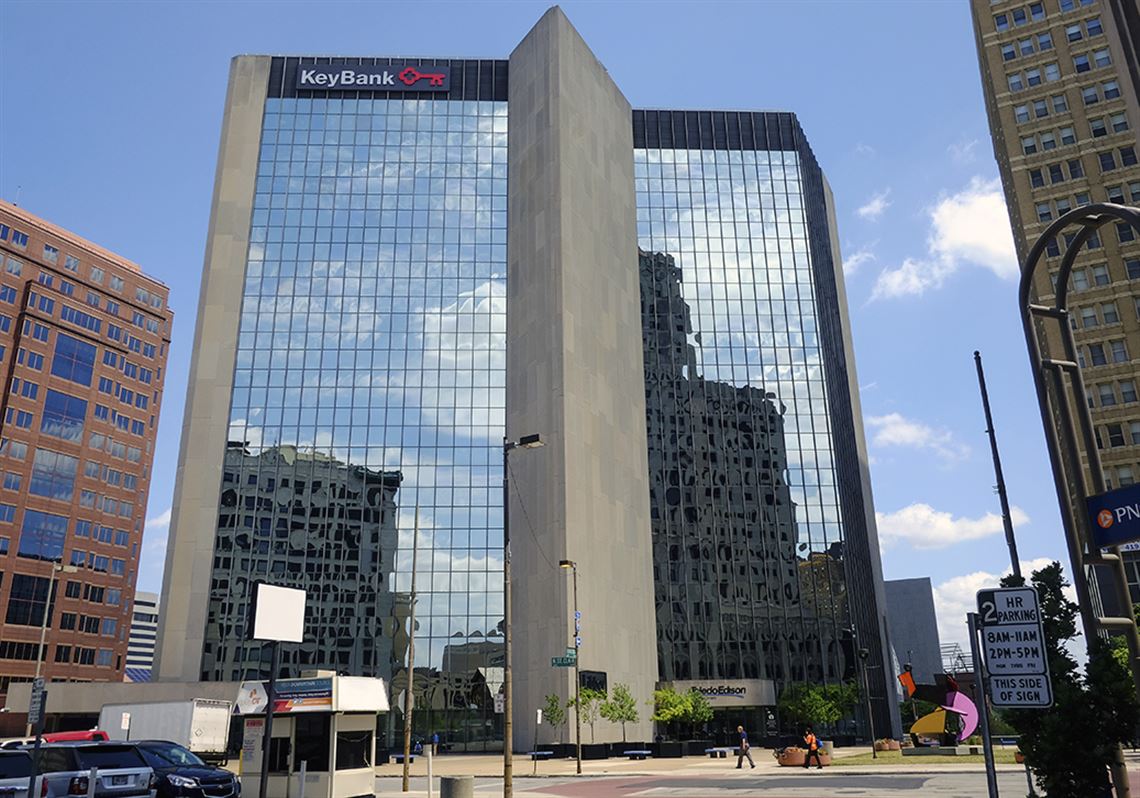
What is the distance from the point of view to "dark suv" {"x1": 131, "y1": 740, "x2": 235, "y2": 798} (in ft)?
75.2

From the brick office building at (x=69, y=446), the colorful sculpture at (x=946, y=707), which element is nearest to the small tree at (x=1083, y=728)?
the colorful sculpture at (x=946, y=707)

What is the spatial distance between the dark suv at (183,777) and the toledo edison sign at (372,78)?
76.9m

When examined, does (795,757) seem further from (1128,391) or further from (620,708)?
(1128,391)

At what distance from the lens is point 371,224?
83.4 m

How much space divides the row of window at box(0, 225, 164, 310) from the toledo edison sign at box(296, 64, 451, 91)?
181ft

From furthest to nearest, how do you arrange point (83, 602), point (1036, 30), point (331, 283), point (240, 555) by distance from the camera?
point (83, 602), point (1036, 30), point (331, 283), point (240, 555)

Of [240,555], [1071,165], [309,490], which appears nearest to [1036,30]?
[1071,165]

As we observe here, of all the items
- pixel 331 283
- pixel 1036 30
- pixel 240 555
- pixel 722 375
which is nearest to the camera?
pixel 240 555

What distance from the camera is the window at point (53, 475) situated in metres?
112

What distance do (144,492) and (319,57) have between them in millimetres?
74473

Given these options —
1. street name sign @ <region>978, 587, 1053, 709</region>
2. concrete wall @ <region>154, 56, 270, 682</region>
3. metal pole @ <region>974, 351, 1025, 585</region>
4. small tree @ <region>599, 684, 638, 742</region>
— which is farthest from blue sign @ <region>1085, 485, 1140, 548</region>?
concrete wall @ <region>154, 56, 270, 682</region>

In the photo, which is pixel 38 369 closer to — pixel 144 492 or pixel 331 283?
pixel 144 492

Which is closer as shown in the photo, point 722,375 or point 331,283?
point 331,283

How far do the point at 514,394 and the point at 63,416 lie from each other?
7667 centimetres
